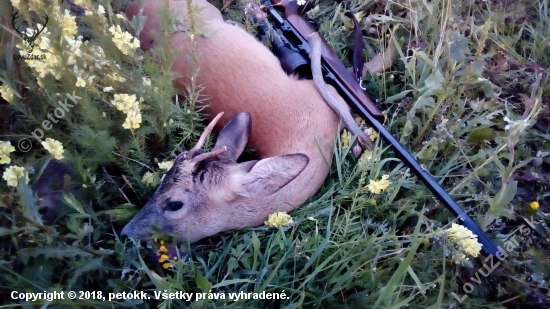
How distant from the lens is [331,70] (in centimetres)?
373

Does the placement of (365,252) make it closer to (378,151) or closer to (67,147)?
(378,151)

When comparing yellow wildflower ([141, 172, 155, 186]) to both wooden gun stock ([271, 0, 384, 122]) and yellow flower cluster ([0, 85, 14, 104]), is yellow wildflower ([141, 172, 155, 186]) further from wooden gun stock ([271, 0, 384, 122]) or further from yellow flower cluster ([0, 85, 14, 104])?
wooden gun stock ([271, 0, 384, 122])

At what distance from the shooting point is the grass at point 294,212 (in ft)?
8.10

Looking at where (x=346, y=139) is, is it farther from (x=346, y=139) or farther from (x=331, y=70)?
(x=331, y=70)

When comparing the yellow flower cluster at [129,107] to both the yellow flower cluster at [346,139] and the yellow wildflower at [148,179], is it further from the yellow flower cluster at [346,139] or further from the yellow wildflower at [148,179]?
the yellow flower cluster at [346,139]

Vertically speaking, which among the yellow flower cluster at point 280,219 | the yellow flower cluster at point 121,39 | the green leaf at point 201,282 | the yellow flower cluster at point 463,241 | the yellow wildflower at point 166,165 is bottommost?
the yellow flower cluster at point 463,241

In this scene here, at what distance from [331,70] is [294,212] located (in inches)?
51.8

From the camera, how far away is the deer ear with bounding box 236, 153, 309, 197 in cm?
281

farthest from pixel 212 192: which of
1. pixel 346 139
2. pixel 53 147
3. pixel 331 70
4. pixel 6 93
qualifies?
pixel 331 70

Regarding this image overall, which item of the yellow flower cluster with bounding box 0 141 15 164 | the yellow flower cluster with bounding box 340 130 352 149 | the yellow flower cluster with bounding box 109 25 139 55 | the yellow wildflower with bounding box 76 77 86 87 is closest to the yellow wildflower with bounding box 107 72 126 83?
the yellow flower cluster with bounding box 109 25 139 55

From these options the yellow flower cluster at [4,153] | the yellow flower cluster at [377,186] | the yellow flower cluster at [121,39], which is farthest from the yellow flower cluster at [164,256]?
the yellow flower cluster at [377,186]

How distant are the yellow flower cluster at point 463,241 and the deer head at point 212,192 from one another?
37.5 inches

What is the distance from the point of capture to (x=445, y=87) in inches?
137

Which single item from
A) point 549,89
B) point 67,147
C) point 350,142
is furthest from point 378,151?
point 67,147
